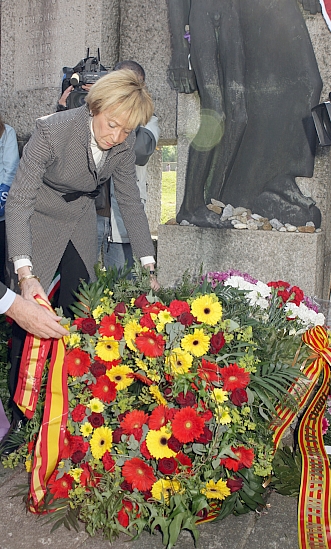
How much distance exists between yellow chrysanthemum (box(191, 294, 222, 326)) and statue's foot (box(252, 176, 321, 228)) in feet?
6.99

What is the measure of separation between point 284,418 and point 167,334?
579 millimetres

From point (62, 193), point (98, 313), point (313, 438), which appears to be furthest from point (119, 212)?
point (313, 438)

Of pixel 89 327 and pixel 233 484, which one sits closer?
pixel 233 484

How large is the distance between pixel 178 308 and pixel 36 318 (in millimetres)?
478

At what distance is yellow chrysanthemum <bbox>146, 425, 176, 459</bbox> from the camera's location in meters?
1.89

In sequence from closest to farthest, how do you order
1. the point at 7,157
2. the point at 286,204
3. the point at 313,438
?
1. the point at 313,438
2. the point at 7,157
3. the point at 286,204

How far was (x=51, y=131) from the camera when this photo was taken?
7.81 feet

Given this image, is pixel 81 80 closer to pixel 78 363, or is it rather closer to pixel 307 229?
pixel 307 229

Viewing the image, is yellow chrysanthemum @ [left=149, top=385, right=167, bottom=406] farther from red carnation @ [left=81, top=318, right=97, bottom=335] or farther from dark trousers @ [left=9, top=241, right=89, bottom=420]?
dark trousers @ [left=9, top=241, right=89, bottom=420]

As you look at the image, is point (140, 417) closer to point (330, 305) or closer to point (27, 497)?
point (27, 497)

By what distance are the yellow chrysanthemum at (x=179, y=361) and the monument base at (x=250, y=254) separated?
2056 millimetres

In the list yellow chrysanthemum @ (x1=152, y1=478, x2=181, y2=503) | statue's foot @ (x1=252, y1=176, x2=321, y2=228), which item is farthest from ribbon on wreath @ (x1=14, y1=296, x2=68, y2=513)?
statue's foot @ (x1=252, y1=176, x2=321, y2=228)

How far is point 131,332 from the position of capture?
6.69 feet

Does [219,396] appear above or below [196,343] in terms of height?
below
